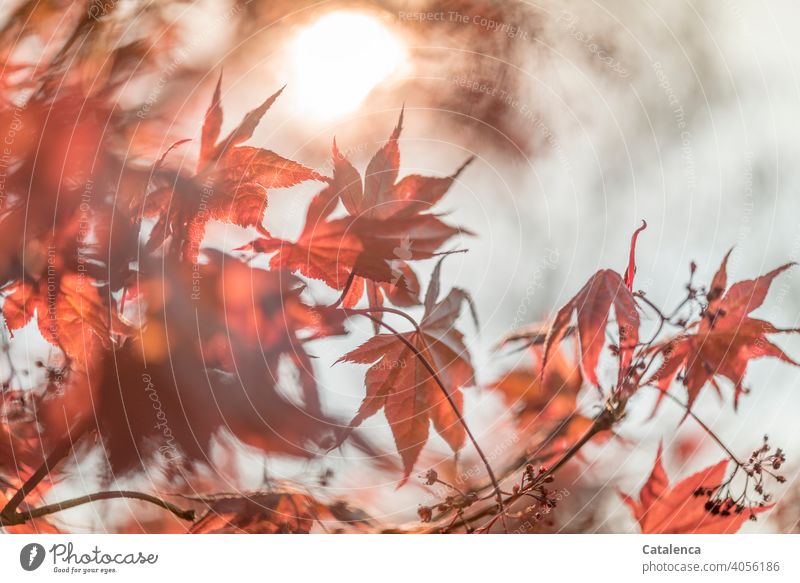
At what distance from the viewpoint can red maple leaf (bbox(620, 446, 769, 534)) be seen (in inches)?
23.1

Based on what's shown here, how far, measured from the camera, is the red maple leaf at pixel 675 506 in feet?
1.93

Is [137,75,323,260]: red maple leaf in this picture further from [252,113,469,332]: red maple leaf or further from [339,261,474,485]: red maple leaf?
[339,261,474,485]: red maple leaf

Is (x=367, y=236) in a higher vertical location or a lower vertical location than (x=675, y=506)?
higher

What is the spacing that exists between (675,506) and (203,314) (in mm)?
403

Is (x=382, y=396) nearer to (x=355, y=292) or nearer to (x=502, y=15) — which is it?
(x=355, y=292)

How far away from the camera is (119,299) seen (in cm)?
56

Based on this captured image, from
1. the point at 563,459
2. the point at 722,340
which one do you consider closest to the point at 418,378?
the point at 563,459

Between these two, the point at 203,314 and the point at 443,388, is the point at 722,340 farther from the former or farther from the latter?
the point at 203,314

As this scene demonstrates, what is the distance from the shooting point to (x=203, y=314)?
1.84ft

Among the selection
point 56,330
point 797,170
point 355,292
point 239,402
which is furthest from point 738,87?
point 56,330

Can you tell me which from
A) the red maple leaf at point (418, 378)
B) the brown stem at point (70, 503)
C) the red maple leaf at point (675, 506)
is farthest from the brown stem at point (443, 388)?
the brown stem at point (70, 503)

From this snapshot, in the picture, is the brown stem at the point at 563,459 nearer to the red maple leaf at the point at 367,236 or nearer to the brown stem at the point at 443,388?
the brown stem at the point at 443,388

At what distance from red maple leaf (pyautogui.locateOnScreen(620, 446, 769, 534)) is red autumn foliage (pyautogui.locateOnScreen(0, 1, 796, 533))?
0.11 m

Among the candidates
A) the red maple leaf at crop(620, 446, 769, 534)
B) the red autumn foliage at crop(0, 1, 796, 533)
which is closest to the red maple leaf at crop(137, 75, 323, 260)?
the red autumn foliage at crop(0, 1, 796, 533)
